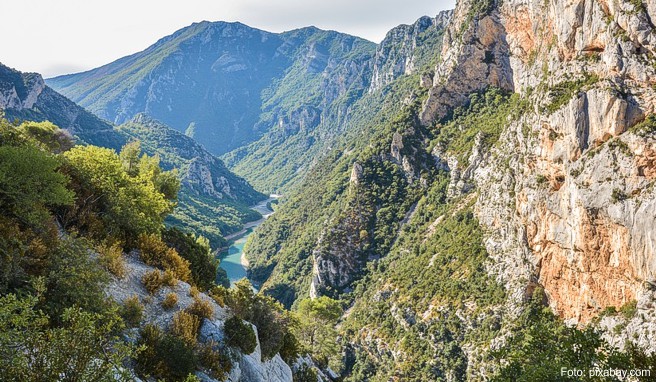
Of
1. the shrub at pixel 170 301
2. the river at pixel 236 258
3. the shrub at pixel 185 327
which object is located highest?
the shrub at pixel 170 301

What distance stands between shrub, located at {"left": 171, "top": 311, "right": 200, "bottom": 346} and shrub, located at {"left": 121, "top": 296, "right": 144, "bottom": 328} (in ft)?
4.43

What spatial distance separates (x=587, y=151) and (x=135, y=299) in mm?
51437

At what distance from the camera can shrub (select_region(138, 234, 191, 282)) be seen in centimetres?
2078

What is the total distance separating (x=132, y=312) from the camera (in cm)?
1451

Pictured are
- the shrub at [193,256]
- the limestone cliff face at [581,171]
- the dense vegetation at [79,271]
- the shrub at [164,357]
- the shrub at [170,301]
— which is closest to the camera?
the dense vegetation at [79,271]

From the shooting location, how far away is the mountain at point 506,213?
41.2 metres

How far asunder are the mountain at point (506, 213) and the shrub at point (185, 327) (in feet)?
37.3

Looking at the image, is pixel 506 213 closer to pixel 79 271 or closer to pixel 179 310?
pixel 179 310

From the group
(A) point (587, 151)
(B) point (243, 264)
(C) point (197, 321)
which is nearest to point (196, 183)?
(B) point (243, 264)

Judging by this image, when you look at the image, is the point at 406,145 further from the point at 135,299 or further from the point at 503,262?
the point at 135,299

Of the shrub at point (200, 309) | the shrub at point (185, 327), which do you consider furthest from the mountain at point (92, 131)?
the shrub at point (185, 327)

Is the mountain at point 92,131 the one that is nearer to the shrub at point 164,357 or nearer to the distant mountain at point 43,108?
the distant mountain at point 43,108

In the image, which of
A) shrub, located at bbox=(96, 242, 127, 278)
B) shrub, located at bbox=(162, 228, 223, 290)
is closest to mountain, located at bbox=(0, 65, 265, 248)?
shrub, located at bbox=(162, 228, 223, 290)

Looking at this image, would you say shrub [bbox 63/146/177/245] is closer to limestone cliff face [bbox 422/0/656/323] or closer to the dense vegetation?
the dense vegetation
